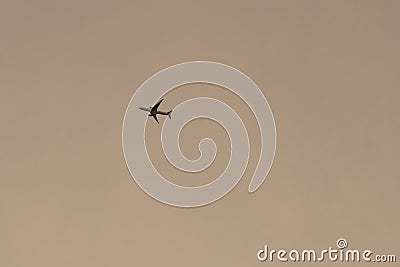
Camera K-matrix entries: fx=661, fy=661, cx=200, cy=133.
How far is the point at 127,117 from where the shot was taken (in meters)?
2.21

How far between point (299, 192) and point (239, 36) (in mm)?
562

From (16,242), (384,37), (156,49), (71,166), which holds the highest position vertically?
(384,37)

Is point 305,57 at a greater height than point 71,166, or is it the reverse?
point 305,57

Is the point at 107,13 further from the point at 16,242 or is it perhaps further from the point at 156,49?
the point at 16,242

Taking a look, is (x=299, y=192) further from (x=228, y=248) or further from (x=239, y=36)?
(x=239, y=36)

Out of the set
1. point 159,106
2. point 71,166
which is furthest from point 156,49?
point 71,166

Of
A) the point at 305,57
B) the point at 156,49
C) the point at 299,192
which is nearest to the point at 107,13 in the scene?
the point at 156,49

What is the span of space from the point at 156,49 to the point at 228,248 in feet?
2.32

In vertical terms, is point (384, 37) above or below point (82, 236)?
above

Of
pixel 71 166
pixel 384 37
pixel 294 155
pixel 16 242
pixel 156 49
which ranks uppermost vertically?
pixel 384 37

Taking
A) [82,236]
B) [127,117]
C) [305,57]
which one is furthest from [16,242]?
[305,57]

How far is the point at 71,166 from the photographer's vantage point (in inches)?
86.4

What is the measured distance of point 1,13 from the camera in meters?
2.22

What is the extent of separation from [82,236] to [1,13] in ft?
2.61
